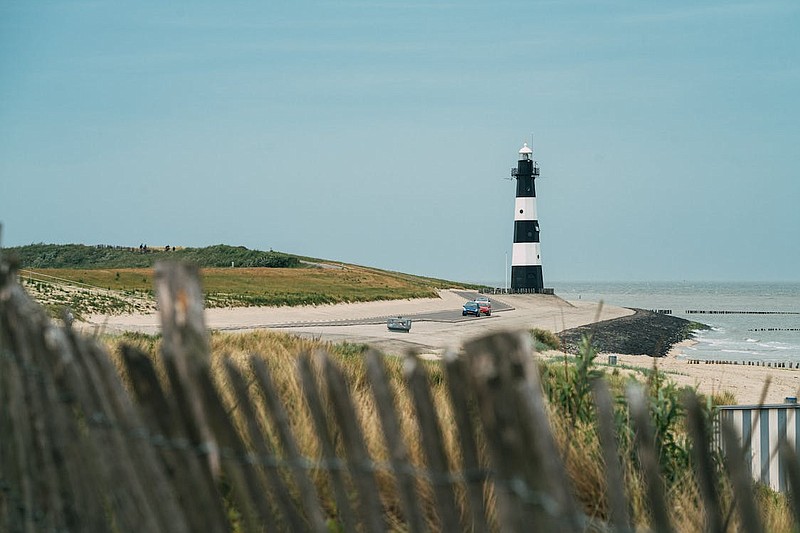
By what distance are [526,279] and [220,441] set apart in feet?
228

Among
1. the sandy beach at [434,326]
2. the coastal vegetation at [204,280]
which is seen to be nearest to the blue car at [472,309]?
the sandy beach at [434,326]

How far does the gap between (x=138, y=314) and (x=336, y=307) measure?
726 inches

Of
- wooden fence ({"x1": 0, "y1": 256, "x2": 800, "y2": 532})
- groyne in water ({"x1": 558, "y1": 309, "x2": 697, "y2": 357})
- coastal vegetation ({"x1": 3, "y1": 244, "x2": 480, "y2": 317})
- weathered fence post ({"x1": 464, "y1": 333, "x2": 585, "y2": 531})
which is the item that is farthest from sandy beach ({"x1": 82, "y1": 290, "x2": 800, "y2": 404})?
weathered fence post ({"x1": 464, "y1": 333, "x2": 585, "y2": 531})

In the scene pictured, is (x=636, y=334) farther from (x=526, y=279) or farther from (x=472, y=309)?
(x=526, y=279)

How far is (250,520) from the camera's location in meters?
2.86

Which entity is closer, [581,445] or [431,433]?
[431,433]

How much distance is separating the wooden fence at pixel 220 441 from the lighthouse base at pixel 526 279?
222ft

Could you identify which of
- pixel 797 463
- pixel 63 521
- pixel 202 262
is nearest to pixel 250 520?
pixel 63 521

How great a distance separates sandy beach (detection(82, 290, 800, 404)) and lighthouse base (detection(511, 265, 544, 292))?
1.46 metres

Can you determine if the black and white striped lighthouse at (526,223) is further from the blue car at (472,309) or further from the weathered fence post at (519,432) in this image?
the weathered fence post at (519,432)

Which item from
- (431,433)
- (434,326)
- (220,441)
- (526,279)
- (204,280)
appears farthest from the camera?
(526,279)

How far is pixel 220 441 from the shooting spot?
255 cm

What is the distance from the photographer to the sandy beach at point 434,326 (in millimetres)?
20672

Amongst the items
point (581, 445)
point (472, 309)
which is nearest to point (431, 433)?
point (581, 445)
